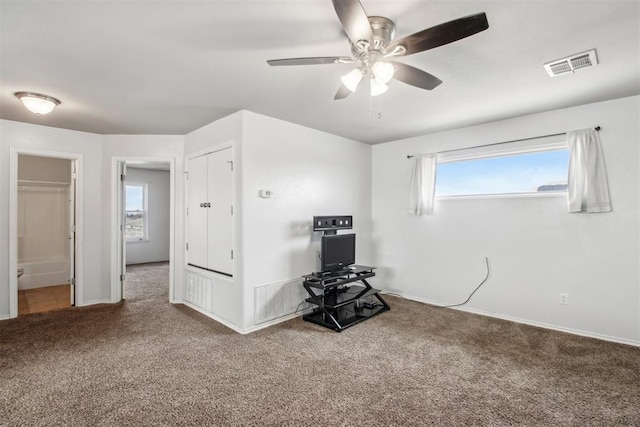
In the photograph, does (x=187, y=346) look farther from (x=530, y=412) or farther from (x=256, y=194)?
(x=530, y=412)

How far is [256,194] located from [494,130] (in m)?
3.04

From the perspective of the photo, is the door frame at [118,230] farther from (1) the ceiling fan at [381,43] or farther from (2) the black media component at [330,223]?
(1) the ceiling fan at [381,43]

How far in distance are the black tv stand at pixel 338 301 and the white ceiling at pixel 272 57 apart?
1.90 metres

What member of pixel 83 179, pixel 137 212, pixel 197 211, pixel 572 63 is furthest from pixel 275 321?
pixel 137 212

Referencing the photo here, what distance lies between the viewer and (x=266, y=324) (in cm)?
359

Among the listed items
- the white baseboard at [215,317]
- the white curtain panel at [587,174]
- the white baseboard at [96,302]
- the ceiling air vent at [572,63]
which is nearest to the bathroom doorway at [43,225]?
the white baseboard at [96,302]

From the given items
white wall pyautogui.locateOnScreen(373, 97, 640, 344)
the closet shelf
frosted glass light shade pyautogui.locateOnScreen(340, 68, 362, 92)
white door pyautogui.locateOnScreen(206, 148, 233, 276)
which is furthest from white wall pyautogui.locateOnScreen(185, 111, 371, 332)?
the closet shelf

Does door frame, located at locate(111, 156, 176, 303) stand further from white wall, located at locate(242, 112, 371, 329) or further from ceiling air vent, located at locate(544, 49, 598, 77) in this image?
ceiling air vent, located at locate(544, 49, 598, 77)

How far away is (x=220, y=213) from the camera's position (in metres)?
3.80

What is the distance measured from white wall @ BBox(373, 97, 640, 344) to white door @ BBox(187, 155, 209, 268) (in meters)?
2.70

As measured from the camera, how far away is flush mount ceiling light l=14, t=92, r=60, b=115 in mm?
2910

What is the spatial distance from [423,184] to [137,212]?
682 centimetres

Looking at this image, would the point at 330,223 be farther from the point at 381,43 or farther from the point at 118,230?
the point at 118,230

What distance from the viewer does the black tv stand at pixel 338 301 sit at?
3587 millimetres
